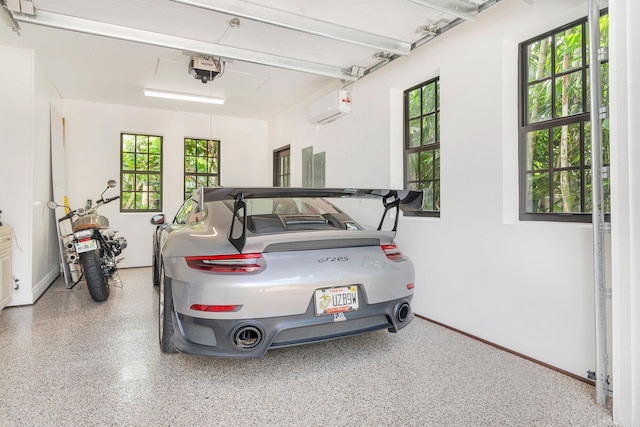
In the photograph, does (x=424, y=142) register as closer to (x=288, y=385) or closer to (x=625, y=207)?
(x=625, y=207)

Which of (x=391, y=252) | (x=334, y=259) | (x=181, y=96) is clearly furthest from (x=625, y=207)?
(x=181, y=96)

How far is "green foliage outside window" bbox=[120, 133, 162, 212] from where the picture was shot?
620 centimetres

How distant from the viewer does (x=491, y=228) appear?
2.75m

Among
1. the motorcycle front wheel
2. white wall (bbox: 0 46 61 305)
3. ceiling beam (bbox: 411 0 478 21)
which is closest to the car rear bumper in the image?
ceiling beam (bbox: 411 0 478 21)

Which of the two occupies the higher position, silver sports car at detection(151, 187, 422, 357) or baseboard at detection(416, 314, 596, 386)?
silver sports car at detection(151, 187, 422, 357)

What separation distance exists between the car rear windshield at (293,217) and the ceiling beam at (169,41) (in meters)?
1.65

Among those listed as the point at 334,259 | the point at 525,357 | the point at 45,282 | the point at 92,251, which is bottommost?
the point at 525,357

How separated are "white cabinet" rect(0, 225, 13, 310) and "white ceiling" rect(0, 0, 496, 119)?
192 cm

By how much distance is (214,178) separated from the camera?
269 inches

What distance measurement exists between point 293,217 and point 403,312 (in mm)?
952

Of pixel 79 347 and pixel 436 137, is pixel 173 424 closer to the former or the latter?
pixel 79 347

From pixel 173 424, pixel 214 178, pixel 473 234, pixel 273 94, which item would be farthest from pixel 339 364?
pixel 214 178

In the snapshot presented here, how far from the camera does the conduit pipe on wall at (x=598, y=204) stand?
1874 millimetres

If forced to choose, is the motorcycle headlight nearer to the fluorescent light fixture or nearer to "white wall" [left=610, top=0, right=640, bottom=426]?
the fluorescent light fixture
